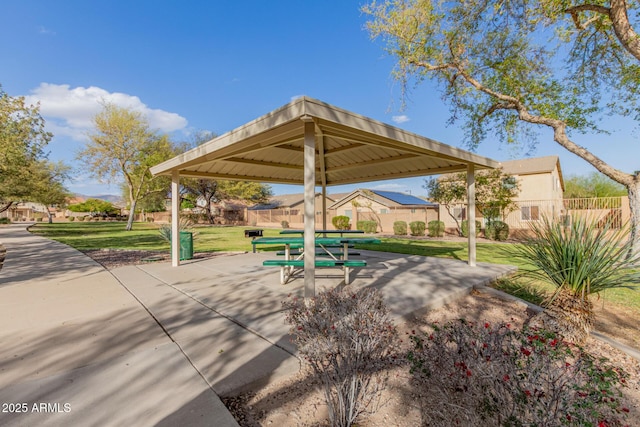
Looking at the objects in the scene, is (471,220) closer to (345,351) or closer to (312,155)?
(312,155)

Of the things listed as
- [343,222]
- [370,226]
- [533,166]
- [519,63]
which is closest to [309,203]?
[519,63]

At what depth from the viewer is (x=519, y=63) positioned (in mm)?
11297

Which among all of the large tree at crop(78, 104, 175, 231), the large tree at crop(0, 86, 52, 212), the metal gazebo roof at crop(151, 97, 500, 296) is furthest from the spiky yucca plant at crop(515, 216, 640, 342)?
the large tree at crop(78, 104, 175, 231)

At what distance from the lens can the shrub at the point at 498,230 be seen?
15.6 meters

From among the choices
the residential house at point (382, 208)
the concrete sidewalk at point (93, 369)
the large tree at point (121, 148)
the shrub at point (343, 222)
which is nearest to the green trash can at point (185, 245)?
the concrete sidewalk at point (93, 369)

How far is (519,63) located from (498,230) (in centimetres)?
849

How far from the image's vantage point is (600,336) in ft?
11.5

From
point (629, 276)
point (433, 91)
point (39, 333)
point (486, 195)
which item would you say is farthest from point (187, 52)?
point (486, 195)

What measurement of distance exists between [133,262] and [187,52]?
1040 cm

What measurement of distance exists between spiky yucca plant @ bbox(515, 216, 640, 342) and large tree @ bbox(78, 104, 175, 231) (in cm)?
2615

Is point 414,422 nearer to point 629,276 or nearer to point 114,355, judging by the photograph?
point 114,355

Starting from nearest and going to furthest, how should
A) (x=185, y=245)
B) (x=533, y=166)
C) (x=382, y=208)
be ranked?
(x=185, y=245)
(x=533, y=166)
(x=382, y=208)

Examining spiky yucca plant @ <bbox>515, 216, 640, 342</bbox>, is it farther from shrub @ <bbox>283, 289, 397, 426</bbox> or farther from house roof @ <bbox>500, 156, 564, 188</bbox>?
house roof @ <bbox>500, 156, 564, 188</bbox>

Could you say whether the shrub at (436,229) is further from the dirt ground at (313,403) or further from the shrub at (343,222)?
the dirt ground at (313,403)
